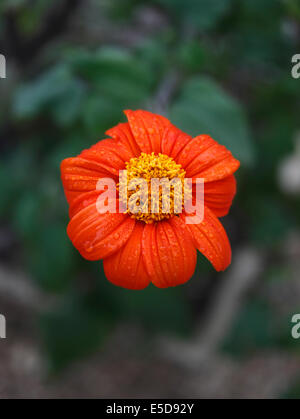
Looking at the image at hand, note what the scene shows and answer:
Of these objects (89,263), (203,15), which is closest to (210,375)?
(89,263)

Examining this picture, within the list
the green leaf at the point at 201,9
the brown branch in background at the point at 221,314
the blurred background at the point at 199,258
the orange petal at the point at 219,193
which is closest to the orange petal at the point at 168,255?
the orange petal at the point at 219,193

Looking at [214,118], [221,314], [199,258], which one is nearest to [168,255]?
[214,118]

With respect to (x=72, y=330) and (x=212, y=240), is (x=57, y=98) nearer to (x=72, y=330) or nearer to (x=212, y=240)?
(x=212, y=240)

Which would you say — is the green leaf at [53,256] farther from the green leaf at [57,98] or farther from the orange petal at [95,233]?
the orange petal at [95,233]

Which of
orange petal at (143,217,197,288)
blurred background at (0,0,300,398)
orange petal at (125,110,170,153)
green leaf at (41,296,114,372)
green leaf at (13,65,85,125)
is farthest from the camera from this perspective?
green leaf at (41,296,114,372)

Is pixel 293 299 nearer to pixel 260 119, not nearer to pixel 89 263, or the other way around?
pixel 260 119

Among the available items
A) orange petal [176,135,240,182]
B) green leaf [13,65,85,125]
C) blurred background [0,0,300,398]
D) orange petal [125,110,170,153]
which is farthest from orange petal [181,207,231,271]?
green leaf [13,65,85,125]

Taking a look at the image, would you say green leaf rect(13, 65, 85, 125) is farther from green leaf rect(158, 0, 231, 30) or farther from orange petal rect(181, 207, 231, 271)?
orange petal rect(181, 207, 231, 271)
